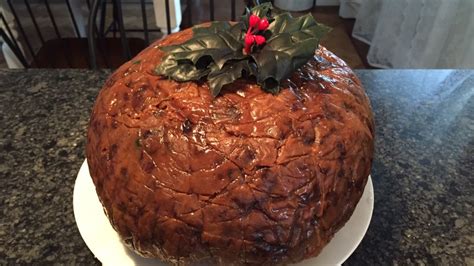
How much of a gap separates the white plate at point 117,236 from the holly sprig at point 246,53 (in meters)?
0.25

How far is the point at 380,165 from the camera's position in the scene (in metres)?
0.85

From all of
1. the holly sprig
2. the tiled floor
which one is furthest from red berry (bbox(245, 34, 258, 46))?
the tiled floor

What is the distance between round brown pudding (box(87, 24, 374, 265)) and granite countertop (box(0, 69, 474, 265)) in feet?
0.57

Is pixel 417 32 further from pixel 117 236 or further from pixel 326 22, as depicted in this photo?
pixel 117 236

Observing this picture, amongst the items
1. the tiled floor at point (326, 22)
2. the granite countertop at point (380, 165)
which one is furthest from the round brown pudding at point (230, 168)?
the tiled floor at point (326, 22)

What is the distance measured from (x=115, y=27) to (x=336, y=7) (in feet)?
4.98

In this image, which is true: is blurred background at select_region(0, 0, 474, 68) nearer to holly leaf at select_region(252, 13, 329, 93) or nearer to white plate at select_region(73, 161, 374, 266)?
white plate at select_region(73, 161, 374, 266)

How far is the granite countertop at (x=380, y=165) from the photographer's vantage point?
71 cm

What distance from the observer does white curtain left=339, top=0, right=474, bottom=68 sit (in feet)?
6.32

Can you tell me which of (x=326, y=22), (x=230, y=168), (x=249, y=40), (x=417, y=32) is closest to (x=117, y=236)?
(x=230, y=168)

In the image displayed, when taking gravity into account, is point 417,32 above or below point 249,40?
below

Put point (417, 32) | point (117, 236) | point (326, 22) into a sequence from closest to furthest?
point (117, 236), point (417, 32), point (326, 22)

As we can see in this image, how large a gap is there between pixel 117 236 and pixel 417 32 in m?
2.00

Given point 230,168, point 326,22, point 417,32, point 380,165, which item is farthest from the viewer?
point 326,22
